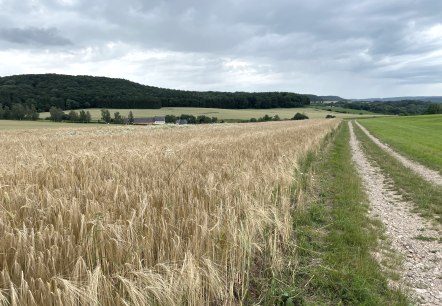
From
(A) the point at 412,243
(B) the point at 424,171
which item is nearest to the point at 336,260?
(A) the point at 412,243

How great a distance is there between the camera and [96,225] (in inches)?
128

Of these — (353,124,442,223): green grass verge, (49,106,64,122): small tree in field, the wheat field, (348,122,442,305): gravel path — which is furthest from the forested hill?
the wheat field

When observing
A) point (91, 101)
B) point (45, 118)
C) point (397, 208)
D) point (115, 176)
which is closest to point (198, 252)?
point (115, 176)

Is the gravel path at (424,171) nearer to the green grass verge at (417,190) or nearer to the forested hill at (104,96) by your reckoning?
the green grass verge at (417,190)

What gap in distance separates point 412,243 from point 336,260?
7.58ft

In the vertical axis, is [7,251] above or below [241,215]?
above

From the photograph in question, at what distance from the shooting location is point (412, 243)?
246 inches

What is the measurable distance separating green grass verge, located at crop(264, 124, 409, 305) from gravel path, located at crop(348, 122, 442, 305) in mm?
346

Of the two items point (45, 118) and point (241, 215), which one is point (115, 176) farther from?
point (45, 118)

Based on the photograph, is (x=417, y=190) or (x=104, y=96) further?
(x=104, y=96)

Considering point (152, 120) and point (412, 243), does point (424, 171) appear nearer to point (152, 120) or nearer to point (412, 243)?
point (412, 243)

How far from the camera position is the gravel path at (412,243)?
14.8ft

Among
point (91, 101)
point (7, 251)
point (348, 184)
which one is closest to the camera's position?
point (7, 251)

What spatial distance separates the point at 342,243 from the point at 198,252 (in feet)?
10.6
